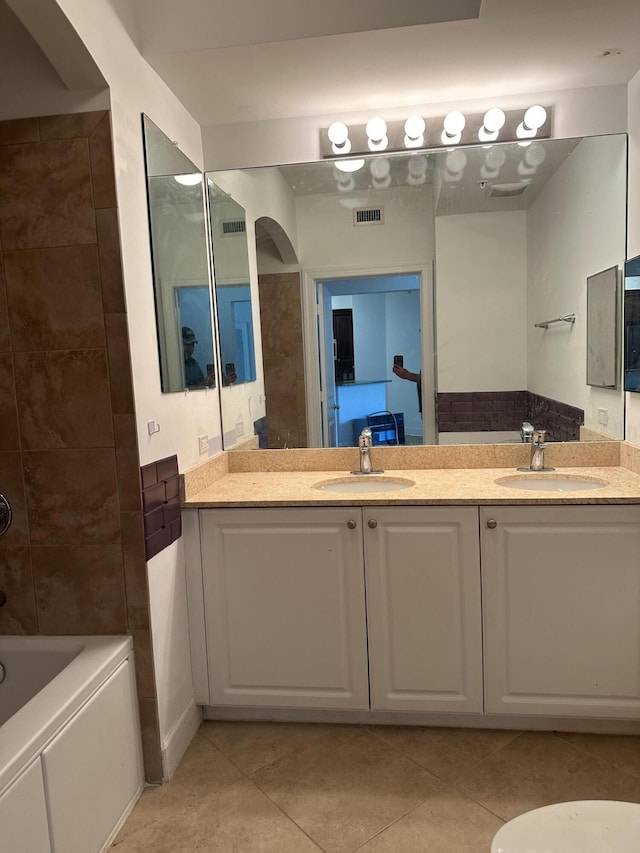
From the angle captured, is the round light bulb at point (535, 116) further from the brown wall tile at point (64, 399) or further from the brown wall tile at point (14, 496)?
the brown wall tile at point (14, 496)

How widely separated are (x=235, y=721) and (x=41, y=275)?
1.72m

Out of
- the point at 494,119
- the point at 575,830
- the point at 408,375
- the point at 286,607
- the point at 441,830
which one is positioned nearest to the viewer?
the point at 575,830

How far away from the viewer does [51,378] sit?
1.92 m

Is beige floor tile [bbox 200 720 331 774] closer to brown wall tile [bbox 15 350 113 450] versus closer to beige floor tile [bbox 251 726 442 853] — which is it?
beige floor tile [bbox 251 726 442 853]

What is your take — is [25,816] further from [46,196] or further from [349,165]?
[349,165]

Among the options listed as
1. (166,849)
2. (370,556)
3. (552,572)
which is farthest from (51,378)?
(552,572)

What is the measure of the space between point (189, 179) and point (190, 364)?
737 millimetres

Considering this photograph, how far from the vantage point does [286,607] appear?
7.33 ft

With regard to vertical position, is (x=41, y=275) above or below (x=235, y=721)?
above

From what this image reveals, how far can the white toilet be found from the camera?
3.56 feet

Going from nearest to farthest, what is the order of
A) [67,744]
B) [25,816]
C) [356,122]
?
[25,816], [67,744], [356,122]

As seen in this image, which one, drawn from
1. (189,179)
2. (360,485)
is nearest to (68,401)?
(189,179)

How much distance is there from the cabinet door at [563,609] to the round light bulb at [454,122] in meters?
1.50

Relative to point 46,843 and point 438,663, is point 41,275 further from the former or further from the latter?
point 438,663
